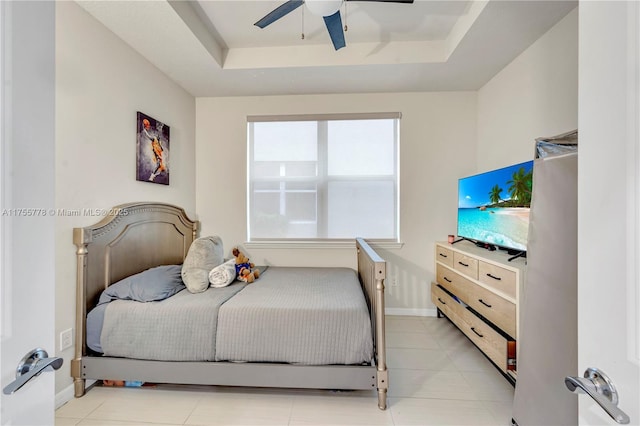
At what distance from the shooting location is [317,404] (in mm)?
1662

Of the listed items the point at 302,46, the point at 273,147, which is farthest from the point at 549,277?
the point at 273,147

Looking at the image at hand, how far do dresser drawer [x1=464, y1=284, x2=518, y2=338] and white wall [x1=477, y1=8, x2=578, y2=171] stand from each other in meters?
1.15

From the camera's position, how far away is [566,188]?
113 cm

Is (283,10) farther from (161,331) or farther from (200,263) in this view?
(161,331)

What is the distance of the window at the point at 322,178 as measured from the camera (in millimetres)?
3170

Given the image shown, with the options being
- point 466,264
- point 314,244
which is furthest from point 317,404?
point 314,244

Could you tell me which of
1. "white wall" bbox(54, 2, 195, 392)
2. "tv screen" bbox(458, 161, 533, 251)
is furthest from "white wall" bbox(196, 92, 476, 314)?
"white wall" bbox(54, 2, 195, 392)

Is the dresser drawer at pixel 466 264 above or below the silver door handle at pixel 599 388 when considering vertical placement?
below

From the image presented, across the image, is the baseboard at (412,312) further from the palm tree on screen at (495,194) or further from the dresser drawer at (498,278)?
the palm tree on screen at (495,194)

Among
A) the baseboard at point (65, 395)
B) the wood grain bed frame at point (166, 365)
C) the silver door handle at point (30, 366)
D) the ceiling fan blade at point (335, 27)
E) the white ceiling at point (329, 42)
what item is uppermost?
the white ceiling at point (329, 42)

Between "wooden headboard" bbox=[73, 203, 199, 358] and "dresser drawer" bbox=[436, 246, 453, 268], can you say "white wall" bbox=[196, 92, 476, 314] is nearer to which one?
"dresser drawer" bbox=[436, 246, 453, 268]

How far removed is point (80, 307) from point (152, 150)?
1.34 meters

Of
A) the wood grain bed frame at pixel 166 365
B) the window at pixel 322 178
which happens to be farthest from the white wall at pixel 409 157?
the wood grain bed frame at pixel 166 365

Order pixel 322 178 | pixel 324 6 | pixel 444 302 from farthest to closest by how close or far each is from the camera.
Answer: pixel 322 178, pixel 444 302, pixel 324 6
